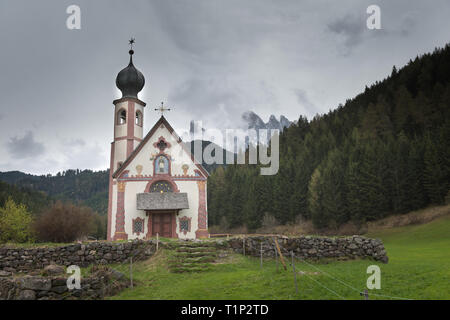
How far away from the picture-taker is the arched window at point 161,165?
32.7 metres

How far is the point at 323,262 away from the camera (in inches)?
787

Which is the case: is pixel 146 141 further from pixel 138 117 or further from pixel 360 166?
pixel 360 166

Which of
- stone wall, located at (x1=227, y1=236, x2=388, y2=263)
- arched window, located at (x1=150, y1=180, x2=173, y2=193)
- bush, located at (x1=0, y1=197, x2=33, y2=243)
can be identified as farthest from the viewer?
bush, located at (x1=0, y1=197, x2=33, y2=243)

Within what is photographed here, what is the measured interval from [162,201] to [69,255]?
11849 mm

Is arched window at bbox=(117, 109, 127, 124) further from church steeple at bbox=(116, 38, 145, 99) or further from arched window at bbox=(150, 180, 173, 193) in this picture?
arched window at bbox=(150, 180, 173, 193)

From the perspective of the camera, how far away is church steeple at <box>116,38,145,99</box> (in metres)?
38.5

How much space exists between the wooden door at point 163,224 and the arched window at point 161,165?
12.5 feet

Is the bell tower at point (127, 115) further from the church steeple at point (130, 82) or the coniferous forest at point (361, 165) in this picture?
the coniferous forest at point (361, 165)

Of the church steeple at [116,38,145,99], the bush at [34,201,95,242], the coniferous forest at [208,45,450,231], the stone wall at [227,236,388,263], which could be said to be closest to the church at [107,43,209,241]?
the bush at [34,201,95,242]

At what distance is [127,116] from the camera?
3756 centimetres

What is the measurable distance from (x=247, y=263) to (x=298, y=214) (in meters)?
49.4

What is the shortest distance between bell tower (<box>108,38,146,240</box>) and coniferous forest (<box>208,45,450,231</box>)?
34.7 meters

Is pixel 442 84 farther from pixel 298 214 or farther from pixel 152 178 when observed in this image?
→ pixel 152 178

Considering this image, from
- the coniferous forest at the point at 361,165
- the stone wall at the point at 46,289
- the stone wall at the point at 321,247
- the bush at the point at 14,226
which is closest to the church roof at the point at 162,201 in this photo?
the stone wall at the point at 321,247
